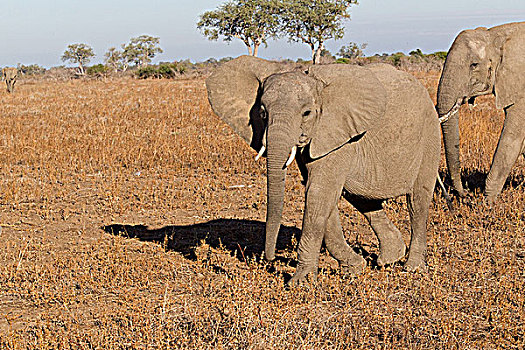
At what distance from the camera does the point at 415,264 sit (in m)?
5.80

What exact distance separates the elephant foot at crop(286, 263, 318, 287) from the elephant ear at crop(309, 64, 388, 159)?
95cm

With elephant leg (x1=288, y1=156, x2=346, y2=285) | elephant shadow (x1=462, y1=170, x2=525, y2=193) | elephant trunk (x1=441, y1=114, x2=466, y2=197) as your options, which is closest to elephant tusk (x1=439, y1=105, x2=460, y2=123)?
elephant trunk (x1=441, y1=114, x2=466, y2=197)

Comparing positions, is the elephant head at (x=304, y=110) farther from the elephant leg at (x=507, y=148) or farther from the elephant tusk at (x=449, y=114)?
the elephant leg at (x=507, y=148)

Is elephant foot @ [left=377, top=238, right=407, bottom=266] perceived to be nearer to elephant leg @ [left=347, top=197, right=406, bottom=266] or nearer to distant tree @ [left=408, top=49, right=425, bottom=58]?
elephant leg @ [left=347, top=197, right=406, bottom=266]

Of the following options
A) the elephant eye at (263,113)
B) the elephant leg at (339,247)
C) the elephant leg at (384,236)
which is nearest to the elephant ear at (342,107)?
the elephant eye at (263,113)

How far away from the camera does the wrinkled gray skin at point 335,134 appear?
→ 4.47m

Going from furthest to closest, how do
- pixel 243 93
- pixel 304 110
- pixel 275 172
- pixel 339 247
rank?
pixel 339 247 < pixel 243 93 < pixel 304 110 < pixel 275 172

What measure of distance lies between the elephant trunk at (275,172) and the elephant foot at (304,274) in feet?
1.78

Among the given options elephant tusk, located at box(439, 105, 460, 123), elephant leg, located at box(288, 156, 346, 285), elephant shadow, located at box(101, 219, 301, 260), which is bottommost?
elephant shadow, located at box(101, 219, 301, 260)

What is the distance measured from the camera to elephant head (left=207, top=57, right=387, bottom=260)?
4.35 m

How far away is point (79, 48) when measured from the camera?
296 ft

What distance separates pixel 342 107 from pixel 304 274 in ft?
4.46

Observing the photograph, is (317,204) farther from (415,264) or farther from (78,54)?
(78,54)

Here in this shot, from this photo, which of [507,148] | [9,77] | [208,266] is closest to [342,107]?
[208,266]
